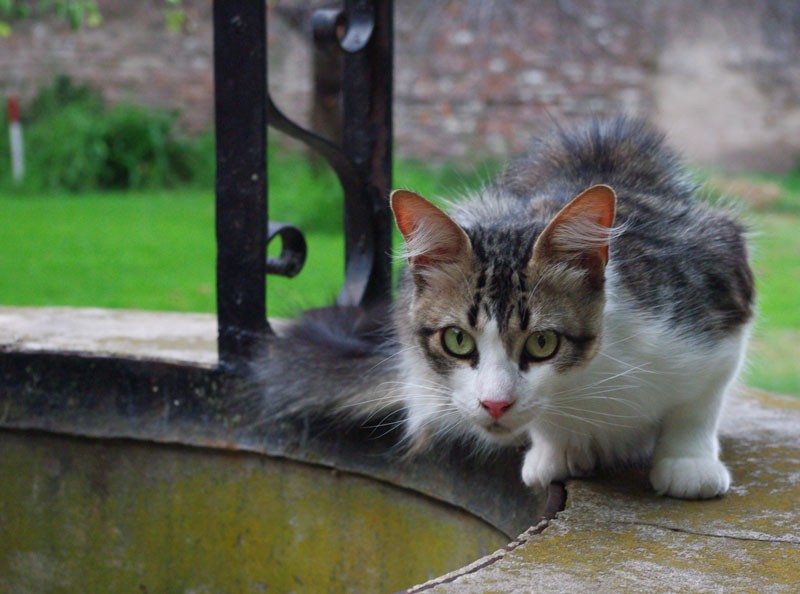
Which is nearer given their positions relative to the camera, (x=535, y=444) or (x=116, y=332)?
(x=535, y=444)

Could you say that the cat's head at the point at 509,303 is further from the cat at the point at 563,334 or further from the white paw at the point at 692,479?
the white paw at the point at 692,479

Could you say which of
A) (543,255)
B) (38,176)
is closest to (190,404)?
(543,255)

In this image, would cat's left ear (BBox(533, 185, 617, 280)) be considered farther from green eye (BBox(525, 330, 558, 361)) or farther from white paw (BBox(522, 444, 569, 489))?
white paw (BBox(522, 444, 569, 489))

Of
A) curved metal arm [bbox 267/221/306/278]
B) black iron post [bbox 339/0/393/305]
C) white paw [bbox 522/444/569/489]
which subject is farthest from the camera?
black iron post [bbox 339/0/393/305]

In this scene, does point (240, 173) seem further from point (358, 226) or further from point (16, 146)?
point (16, 146)

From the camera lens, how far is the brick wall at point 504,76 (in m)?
8.84

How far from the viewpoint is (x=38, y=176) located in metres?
8.26

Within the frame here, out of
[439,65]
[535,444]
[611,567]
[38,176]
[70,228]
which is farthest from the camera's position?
[439,65]

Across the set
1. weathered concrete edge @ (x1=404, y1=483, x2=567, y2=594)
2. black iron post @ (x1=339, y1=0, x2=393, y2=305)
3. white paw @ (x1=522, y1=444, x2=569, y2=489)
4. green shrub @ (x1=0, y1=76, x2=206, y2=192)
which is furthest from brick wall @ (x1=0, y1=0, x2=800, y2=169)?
weathered concrete edge @ (x1=404, y1=483, x2=567, y2=594)

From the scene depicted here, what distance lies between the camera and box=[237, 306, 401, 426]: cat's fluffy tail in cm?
199

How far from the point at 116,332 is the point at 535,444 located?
3.90 ft

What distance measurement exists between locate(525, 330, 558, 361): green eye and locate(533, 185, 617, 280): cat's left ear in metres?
0.11

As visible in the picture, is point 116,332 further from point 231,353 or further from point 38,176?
point 38,176

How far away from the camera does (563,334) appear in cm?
161
